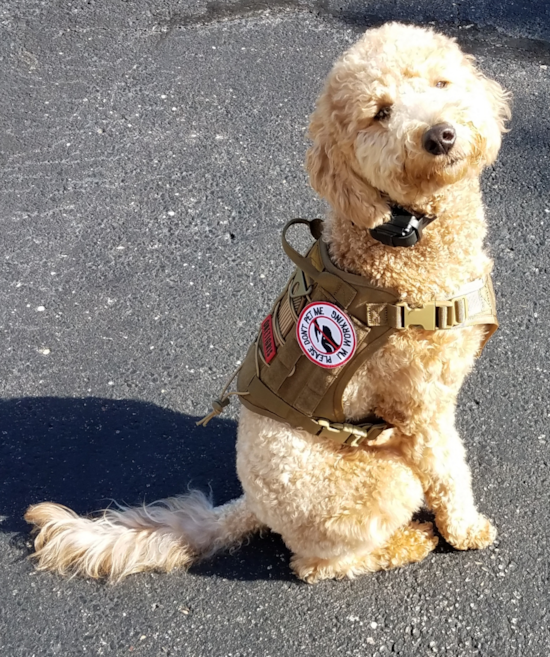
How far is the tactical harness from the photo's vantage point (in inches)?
86.6

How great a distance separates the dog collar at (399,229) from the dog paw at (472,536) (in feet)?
3.85

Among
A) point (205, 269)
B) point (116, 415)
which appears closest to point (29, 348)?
point (116, 415)

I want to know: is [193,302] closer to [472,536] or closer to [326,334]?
[326,334]

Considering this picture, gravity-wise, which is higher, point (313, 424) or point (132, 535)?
point (313, 424)

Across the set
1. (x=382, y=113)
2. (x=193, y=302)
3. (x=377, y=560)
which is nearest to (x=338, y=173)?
(x=382, y=113)

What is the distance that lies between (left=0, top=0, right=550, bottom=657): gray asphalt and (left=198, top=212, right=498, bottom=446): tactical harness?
0.72m

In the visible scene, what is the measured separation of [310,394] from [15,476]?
152 cm

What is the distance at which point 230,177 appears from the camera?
424 centimetres

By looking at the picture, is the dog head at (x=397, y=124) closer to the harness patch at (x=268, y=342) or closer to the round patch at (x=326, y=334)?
the round patch at (x=326, y=334)

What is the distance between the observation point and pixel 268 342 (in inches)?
96.5

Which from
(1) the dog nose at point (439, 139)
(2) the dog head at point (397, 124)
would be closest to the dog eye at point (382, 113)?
(2) the dog head at point (397, 124)

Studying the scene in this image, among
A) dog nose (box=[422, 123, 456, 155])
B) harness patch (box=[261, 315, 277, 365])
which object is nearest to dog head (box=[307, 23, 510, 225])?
dog nose (box=[422, 123, 456, 155])

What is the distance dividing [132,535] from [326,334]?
1.09m

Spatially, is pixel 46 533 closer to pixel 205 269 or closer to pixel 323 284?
pixel 323 284
